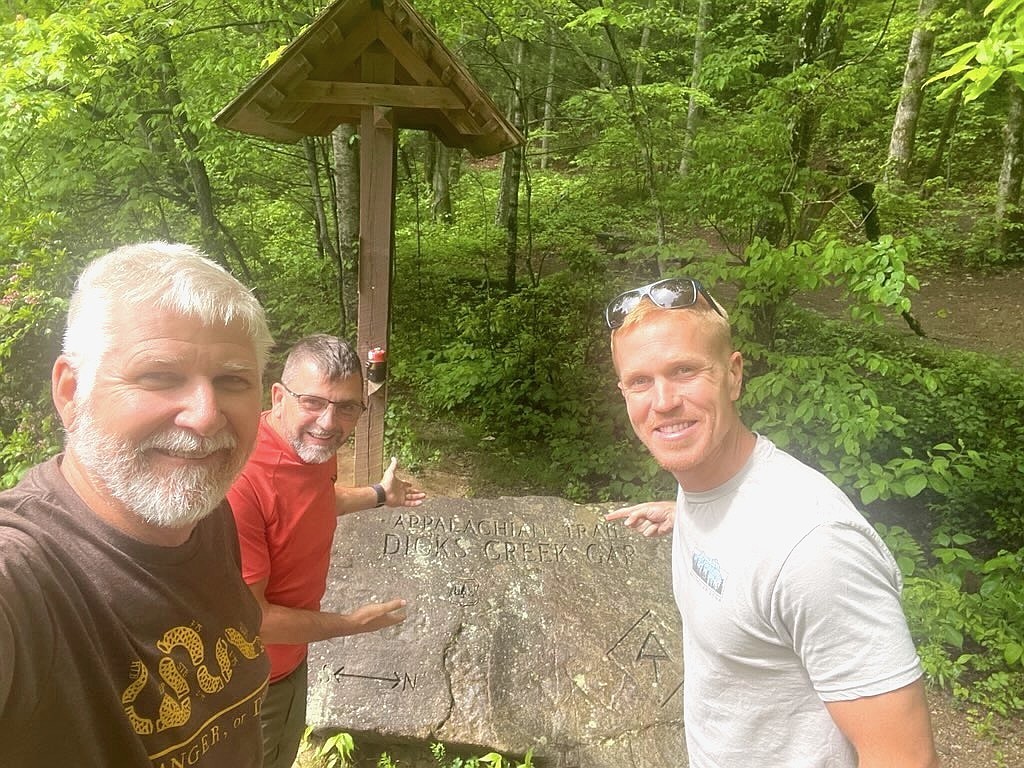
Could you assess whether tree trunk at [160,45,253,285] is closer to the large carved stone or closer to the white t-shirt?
the large carved stone

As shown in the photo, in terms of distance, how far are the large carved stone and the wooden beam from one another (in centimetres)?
271

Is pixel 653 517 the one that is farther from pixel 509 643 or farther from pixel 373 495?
A: pixel 509 643

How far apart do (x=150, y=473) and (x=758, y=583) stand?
1329mm

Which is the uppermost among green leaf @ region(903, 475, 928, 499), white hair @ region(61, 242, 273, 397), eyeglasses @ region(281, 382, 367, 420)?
white hair @ region(61, 242, 273, 397)

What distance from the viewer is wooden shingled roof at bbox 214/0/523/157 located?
3453 mm

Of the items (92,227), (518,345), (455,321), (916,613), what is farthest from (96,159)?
(916,613)

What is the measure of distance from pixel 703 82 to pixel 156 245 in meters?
6.75

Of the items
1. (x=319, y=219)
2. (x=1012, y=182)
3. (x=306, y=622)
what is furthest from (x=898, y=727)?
(x=1012, y=182)

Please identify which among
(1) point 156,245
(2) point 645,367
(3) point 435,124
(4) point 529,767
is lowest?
(4) point 529,767

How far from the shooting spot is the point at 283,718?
2.32m

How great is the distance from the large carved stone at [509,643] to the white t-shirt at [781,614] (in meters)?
1.37

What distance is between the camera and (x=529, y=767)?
2.91 m

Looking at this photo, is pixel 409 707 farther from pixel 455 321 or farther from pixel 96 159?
pixel 96 159

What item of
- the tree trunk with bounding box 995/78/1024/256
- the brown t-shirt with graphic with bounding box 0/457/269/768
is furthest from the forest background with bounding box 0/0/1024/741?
the brown t-shirt with graphic with bounding box 0/457/269/768
